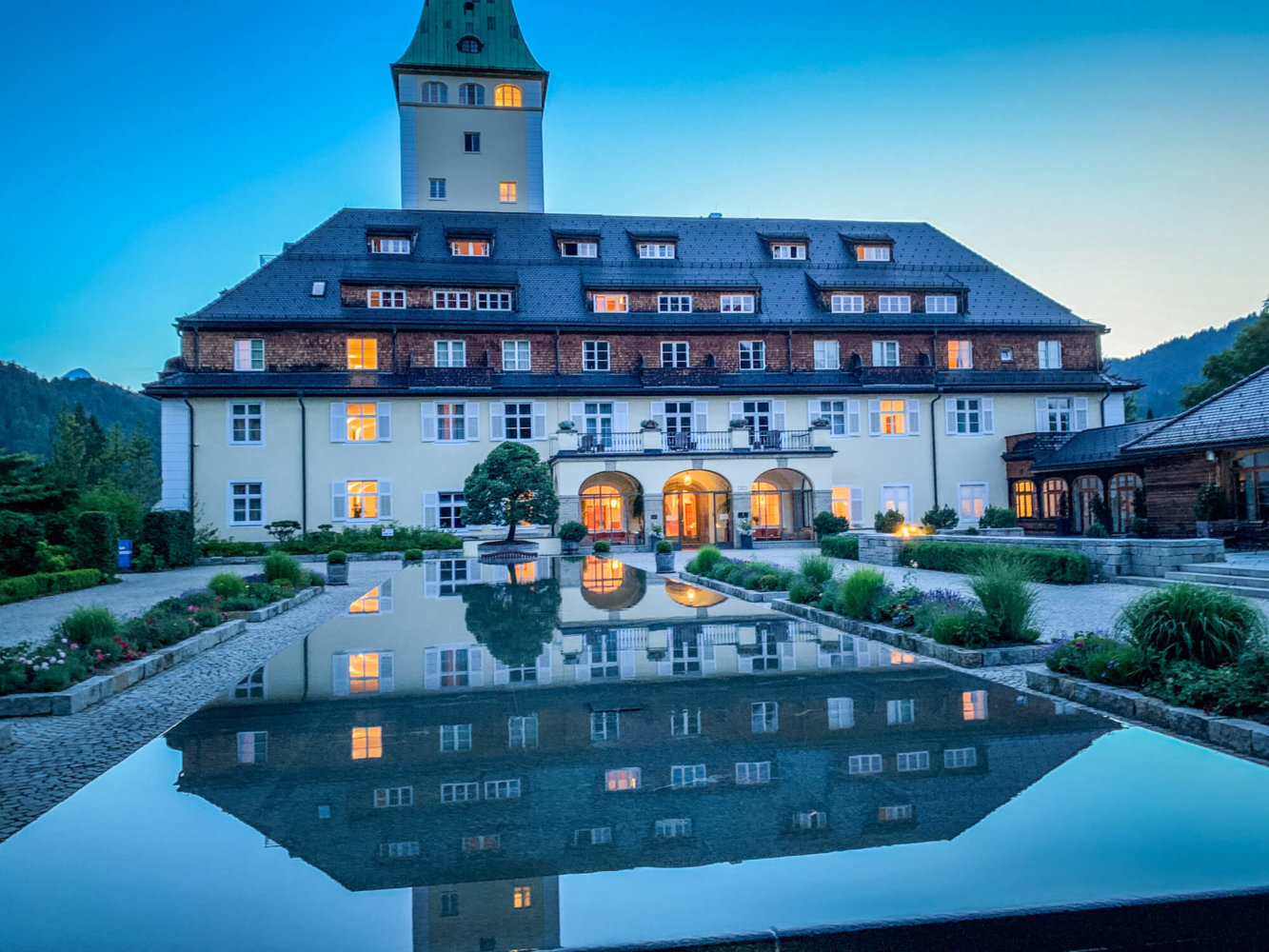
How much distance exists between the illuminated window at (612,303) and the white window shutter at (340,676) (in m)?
28.3

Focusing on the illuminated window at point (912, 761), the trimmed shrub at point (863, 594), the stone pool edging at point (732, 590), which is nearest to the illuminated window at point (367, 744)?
the illuminated window at point (912, 761)

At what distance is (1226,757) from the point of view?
5102 millimetres

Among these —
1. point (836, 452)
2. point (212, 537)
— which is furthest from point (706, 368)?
point (212, 537)

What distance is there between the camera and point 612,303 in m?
35.8

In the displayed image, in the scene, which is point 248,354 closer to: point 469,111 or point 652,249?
point 652,249

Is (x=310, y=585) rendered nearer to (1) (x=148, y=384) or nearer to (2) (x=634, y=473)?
(2) (x=634, y=473)

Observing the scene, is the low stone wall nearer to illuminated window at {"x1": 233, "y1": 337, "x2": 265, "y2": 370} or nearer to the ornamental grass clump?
the ornamental grass clump

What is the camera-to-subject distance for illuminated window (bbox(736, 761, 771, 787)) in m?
4.63

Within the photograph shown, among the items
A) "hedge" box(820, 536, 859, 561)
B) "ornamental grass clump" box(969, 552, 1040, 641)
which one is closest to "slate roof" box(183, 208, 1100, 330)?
"hedge" box(820, 536, 859, 561)

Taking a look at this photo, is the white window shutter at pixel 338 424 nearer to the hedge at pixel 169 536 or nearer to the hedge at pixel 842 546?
the hedge at pixel 169 536

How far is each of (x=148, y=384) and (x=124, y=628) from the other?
23.8 m

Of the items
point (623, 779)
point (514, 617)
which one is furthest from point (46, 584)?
point (623, 779)

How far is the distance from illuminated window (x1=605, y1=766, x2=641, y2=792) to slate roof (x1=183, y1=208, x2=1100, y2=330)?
3060 centimetres

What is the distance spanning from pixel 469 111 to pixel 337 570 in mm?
31627
